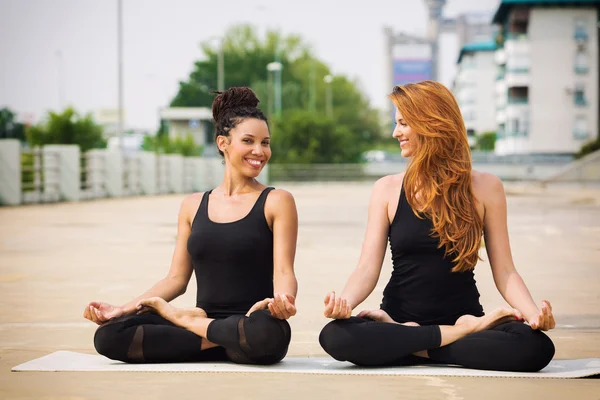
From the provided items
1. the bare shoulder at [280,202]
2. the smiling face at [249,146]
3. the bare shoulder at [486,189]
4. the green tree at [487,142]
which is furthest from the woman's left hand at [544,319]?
the green tree at [487,142]

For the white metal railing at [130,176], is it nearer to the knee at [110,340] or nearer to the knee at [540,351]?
the knee at [110,340]

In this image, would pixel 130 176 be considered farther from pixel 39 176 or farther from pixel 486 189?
pixel 486 189

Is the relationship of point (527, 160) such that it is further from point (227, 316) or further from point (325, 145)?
point (227, 316)

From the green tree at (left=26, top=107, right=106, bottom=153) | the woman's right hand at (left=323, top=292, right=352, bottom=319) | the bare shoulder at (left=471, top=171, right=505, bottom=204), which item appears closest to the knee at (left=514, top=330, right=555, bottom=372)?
the bare shoulder at (left=471, top=171, right=505, bottom=204)

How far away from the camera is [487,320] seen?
5445mm

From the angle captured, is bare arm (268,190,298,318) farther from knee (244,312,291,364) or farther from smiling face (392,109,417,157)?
smiling face (392,109,417,157)

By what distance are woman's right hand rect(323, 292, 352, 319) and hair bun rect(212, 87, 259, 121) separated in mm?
1129

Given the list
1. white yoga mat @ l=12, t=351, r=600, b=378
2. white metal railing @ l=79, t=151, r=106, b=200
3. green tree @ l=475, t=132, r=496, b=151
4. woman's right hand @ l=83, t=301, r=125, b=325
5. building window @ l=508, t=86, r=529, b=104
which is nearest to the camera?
white yoga mat @ l=12, t=351, r=600, b=378

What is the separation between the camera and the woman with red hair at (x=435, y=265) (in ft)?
17.8

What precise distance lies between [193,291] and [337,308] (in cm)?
476

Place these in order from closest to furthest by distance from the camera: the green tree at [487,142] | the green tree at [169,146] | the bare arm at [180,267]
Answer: the bare arm at [180,267]
the green tree at [169,146]
the green tree at [487,142]

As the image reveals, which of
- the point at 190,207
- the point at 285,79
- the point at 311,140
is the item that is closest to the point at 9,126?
the point at 285,79

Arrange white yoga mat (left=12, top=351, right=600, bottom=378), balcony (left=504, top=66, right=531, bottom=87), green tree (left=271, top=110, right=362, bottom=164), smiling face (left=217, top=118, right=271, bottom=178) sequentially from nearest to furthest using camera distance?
white yoga mat (left=12, top=351, right=600, bottom=378), smiling face (left=217, top=118, right=271, bottom=178), green tree (left=271, top=110, right=362, bottom=164), balcony (left=504, top=66, right=531, bottom=87)

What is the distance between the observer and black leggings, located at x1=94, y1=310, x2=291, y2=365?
5434 mm
